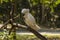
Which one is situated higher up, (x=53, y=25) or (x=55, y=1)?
(x=55, y=1)

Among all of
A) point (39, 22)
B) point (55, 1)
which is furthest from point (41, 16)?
point (55, 1)

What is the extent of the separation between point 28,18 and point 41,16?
889 centimetres

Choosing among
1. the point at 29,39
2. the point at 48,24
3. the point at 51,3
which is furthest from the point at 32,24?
the point at 48,24

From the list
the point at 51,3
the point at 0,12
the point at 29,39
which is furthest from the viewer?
the point at 0,12

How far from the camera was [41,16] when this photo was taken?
13.4 meters

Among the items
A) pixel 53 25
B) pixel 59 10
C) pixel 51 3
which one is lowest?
pixel 53 25

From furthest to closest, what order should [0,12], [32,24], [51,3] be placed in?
[0,12], [51,3], [32,24]

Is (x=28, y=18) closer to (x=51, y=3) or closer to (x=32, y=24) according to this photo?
(x=32, y=24)

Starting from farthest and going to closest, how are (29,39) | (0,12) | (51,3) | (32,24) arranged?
(0,12) → (29,39) → (51,3) → (32,24)

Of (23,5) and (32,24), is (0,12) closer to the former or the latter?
(23,5)

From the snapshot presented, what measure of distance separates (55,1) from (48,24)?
6811mm

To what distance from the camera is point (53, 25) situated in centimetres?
1296

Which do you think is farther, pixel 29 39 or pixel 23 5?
pixel 23 5

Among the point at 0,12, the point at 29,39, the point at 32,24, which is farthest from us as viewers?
the point at 0,12
